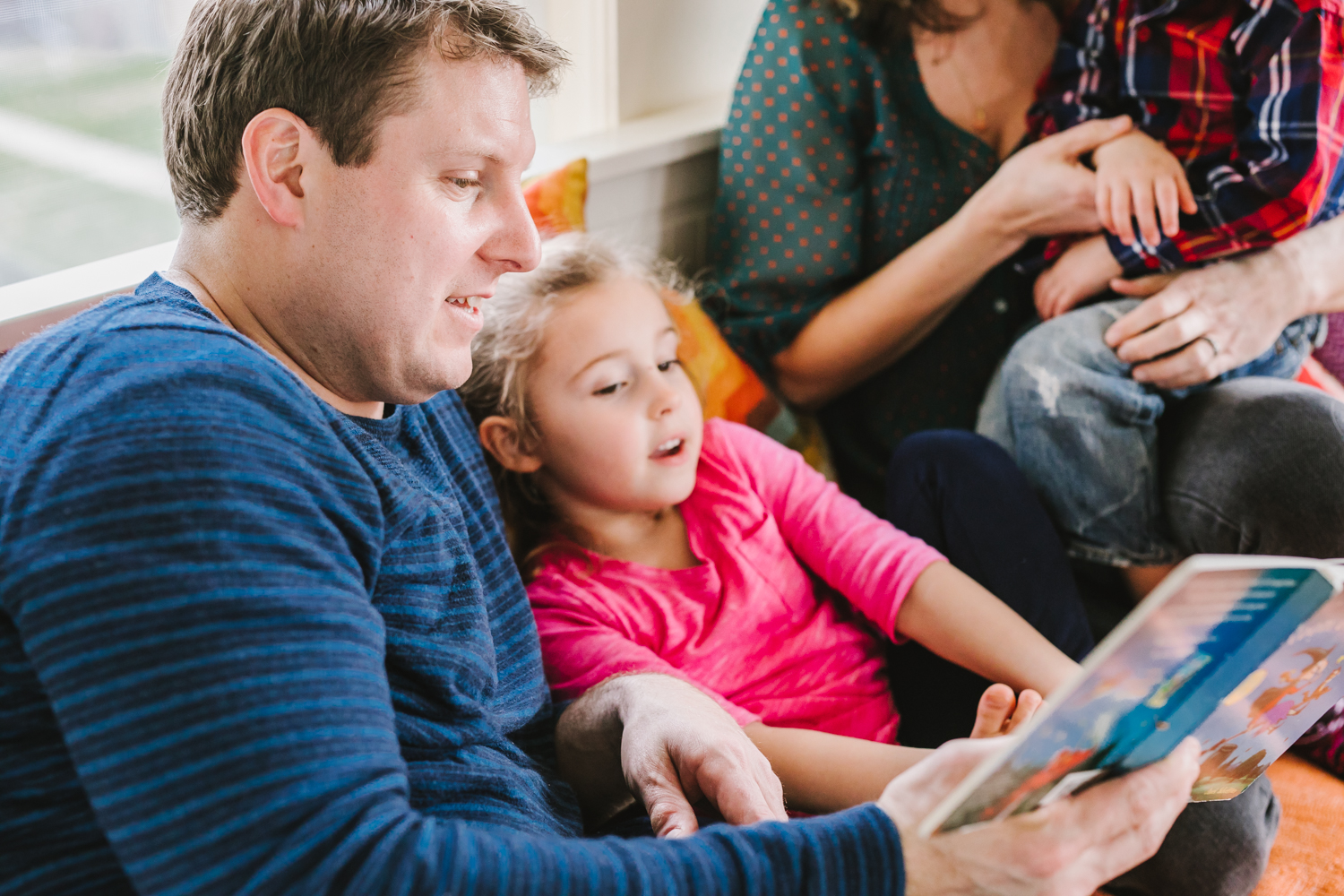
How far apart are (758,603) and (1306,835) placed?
27.3 inches

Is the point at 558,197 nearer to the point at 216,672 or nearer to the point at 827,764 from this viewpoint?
the point at 827,764

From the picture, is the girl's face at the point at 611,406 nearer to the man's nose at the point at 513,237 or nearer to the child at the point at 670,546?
the child at the point at 670,546

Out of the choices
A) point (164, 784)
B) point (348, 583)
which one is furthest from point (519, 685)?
point (164, 784)

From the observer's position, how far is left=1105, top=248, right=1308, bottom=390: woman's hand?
141 cm

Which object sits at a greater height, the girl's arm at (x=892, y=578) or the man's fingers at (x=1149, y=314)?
the man's fingers at (x=1149, y=314)

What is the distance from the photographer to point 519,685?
1.07 metres

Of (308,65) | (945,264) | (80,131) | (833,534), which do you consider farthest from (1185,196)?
(80,131)

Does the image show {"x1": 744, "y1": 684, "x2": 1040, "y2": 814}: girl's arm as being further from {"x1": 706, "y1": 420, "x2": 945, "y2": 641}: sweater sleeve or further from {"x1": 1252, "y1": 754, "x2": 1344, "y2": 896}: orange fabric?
{"x1": 1252, "y1": 754, "x2": 1344, "y2": 896}: orange fabric

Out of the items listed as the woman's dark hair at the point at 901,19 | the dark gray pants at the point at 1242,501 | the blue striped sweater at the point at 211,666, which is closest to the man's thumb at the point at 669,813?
the blue striped sweater at the point at 211,666

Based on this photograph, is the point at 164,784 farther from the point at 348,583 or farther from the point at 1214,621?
the point at 1214,621

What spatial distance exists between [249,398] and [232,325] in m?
0.18

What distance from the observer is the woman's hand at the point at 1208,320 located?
4.61ft

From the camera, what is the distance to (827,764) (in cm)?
113

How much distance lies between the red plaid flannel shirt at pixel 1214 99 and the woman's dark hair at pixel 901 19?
177 mm
